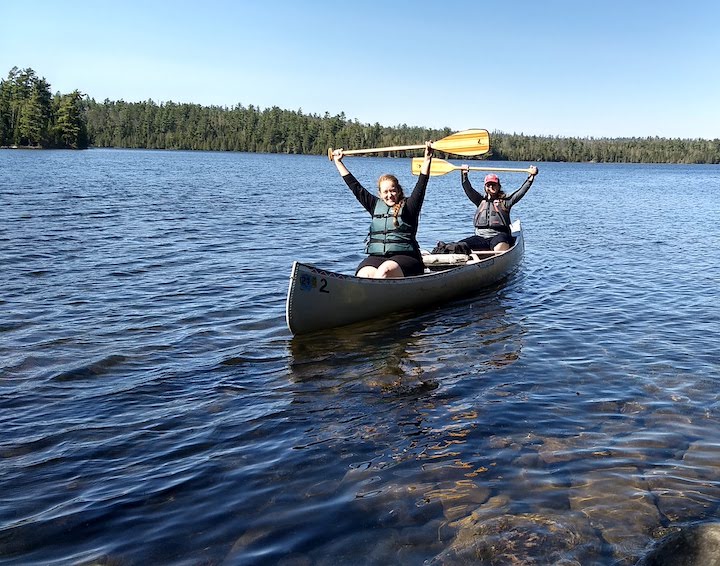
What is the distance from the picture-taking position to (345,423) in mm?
6336

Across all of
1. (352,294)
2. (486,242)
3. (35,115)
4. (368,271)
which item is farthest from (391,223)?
(35,115)

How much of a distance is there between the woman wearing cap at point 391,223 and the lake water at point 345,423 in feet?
2.99

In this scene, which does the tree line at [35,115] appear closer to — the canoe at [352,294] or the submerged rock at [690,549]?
the canoe at [352,294]

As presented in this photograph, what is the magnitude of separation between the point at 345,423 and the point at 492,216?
32.1 feet

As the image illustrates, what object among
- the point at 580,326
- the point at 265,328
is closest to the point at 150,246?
the point at 265,328

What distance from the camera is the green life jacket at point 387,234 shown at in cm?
973

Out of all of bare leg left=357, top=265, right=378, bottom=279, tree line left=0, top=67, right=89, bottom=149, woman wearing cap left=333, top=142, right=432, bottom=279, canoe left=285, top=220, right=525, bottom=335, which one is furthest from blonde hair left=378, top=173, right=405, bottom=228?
tree line left=0, top=67, right=89, bottom=149

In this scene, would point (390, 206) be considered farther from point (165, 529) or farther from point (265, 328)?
point (165, 529)

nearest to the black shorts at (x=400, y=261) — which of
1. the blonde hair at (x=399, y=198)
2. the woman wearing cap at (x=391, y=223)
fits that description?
the woman wearing cap at (x=391, y=223)

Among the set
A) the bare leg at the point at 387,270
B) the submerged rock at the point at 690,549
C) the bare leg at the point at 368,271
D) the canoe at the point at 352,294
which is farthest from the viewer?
the bare leg at the point at 368,271

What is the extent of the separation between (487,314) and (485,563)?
24.2 feet

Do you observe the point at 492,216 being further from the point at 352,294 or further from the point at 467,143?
the point at 352,294

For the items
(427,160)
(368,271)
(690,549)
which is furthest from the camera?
(368,271)

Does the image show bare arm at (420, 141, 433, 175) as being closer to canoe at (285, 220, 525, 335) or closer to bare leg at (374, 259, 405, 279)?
bare leg at (374, 259, 405, 279)
